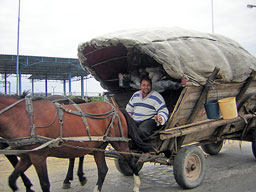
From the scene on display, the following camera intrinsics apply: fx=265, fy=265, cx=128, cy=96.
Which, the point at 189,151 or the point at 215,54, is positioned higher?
the point at 215,54

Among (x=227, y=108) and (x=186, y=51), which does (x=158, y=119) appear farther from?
(x=227, y=108)

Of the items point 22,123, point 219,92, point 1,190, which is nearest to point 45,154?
point 22,123

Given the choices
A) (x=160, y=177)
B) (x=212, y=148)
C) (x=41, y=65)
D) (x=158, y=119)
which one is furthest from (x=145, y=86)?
(x=41, y=65)

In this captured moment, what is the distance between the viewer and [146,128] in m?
4.49

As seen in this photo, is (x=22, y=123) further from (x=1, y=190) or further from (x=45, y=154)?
(x=1, y=190)

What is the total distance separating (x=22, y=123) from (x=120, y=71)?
3125mm

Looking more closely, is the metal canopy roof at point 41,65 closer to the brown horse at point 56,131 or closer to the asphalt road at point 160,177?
the asphalt road at point 160,177

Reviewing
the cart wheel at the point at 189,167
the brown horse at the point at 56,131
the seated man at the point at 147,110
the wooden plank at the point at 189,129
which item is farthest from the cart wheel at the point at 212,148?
the brown horse at the point at 56,131

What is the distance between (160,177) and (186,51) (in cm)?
264

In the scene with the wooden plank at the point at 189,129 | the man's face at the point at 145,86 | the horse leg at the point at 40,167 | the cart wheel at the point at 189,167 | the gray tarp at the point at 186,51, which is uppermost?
the gray tarp at the point at 186,51

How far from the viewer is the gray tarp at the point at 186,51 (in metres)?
4.21

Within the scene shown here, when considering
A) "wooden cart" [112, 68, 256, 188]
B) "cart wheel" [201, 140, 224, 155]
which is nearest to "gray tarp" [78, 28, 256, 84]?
"wooden cart" [112, 68, 256, 188]

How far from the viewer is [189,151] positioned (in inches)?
182

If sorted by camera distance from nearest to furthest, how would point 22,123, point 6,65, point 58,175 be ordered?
point 22,123
point 58,175
point 6,65
